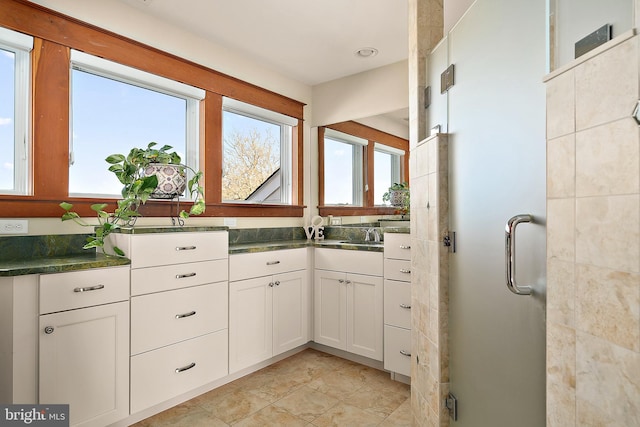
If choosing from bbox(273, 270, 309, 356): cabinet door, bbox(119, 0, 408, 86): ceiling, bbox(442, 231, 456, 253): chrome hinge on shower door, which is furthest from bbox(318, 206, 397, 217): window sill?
bbox(442, 231, 456, 253): chrome hinge on shower door

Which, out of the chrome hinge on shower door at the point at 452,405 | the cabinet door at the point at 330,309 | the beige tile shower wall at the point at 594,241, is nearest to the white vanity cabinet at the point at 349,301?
the cabinet door at the point at 330,309

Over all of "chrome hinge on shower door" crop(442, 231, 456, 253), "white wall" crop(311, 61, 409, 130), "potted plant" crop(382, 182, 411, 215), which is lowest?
"chrome hinge on shower door" crop(442, 231, 456, 253)

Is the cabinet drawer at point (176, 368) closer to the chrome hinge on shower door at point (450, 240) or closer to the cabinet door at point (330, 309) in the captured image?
the cabinet door at point (330, 309)

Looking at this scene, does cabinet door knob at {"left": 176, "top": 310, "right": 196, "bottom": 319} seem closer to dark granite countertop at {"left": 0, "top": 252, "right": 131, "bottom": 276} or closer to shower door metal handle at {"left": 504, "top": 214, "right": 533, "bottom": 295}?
dark granite countertop at {"left": 0, "top": 252, "right": 131, "bottom": 276}

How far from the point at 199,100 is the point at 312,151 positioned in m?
1.25

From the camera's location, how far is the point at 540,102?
1.04 metres

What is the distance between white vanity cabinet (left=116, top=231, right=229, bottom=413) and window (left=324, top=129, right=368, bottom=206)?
59.1 inches

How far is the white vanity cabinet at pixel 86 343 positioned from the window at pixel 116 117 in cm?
72

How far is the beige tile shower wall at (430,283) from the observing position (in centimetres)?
164

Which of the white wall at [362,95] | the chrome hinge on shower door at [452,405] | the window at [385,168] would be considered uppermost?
the white wall at [362,95]

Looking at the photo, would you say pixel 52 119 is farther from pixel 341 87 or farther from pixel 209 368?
pixel 341 87

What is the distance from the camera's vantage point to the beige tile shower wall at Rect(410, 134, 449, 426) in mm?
1644

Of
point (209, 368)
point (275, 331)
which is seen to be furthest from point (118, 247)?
point (275, 331)

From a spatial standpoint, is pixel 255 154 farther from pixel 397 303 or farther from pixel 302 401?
pixel 302 401
